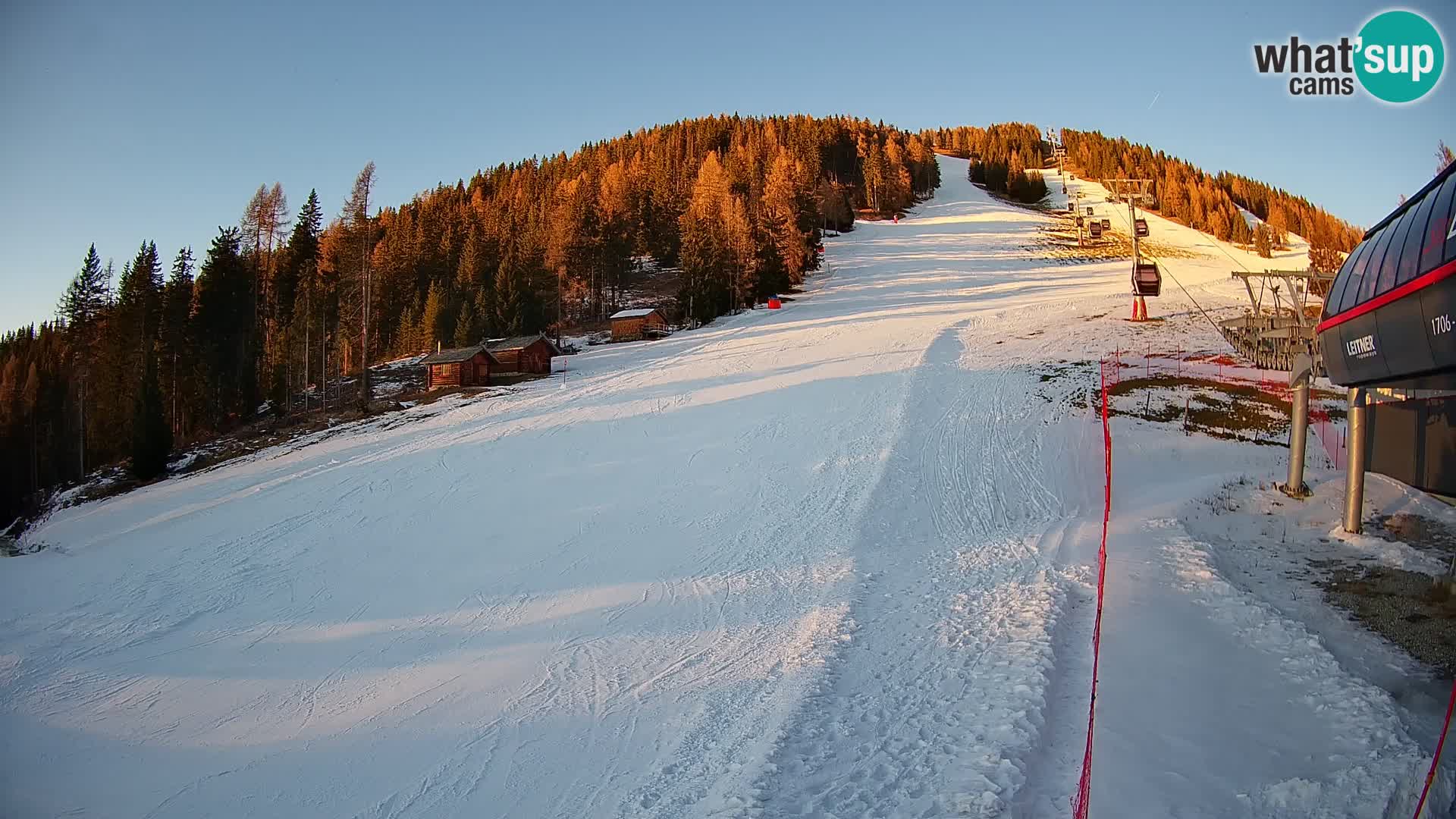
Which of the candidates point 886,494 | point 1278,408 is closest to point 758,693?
point 886,494

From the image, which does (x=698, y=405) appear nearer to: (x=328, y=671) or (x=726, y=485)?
(x=726, y=485)

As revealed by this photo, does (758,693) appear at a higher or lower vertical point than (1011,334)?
lower

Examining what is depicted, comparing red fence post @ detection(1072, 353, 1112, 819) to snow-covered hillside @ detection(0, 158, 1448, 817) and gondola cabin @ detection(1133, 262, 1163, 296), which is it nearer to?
snow-covered hillside @ detection(0, 158, 1448, 817)

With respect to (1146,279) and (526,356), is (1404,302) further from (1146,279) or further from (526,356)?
(526,356)

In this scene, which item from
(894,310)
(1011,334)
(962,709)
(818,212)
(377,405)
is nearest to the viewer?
(962,709)

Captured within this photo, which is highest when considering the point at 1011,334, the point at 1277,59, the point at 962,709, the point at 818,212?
the point at 818,212

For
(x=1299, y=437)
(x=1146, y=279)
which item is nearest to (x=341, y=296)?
(x=1146, y=279)

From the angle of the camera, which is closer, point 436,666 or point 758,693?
point 758,693

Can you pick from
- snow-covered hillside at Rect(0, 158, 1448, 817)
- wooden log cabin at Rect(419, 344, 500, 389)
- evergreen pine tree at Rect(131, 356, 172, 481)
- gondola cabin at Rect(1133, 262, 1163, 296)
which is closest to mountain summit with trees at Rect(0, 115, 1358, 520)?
evergreen pine tree at Rect(131, 356, 172, 481)

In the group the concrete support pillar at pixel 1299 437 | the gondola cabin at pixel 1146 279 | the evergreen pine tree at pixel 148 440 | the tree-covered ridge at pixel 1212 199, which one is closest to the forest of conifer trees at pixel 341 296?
the evergreen pine tree at pixel 148 440
